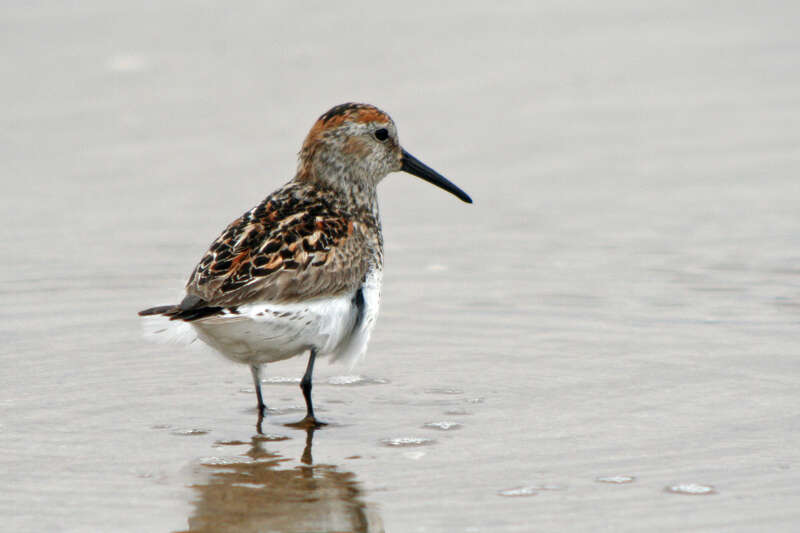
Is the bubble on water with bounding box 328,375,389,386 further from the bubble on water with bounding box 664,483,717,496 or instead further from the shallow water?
the bubble on water with bounding box 664,483,717,496

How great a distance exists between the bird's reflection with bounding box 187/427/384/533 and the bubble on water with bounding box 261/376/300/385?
1.46m

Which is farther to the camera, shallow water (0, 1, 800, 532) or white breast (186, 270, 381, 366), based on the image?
white breast (186, 270, 381, 366)

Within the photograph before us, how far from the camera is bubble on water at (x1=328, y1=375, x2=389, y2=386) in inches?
317

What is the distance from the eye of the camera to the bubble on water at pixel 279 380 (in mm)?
8328

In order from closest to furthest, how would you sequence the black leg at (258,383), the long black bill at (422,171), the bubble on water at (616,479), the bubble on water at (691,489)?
the bubble on water at (691,489) → the bubble on water at (616,479) → the black leg at (258,383) → the long black bill at (422,171)

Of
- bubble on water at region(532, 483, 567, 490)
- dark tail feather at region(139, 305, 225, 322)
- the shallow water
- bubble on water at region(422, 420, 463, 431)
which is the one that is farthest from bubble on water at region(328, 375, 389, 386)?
bubble on water at region(532, 483, 567, 490)

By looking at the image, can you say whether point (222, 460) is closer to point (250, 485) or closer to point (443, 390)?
point (250, 485)

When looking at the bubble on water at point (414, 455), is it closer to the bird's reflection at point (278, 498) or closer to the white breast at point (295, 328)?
the bird's reflection at point (278, 498)

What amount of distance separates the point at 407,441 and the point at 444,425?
0.32 meters

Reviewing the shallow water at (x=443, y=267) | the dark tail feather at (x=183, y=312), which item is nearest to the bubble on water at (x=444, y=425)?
the shallow water at (x=443, y=267)

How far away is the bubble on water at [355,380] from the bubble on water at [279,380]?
234mm

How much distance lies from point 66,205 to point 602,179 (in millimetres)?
4626

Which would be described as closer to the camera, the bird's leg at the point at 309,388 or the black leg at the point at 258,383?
the bird's leg at the point at 309,388

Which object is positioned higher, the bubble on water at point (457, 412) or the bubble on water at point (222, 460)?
the bubble on water at point (457, 412)
